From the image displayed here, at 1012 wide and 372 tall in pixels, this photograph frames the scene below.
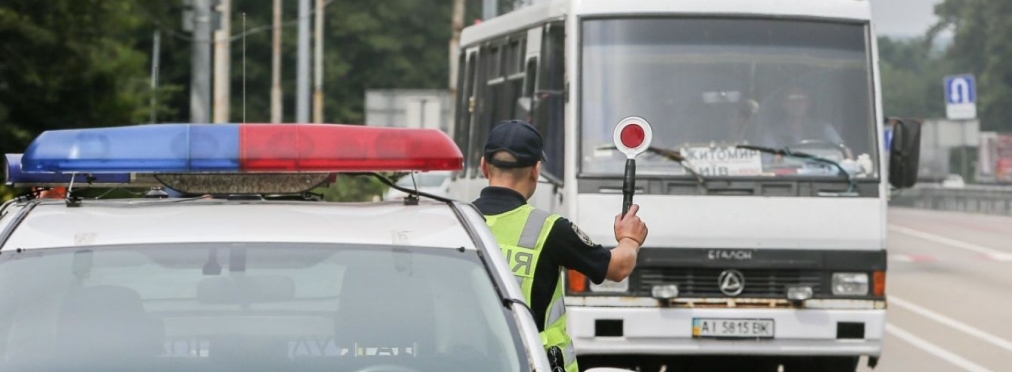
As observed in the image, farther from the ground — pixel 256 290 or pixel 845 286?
pixel 256 290

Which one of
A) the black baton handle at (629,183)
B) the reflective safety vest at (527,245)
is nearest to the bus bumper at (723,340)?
the black baton handle at (629,183)

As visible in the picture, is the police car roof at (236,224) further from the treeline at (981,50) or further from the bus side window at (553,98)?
the treeline at (981,50)

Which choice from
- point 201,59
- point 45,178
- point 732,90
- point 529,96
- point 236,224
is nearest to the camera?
point 236,224

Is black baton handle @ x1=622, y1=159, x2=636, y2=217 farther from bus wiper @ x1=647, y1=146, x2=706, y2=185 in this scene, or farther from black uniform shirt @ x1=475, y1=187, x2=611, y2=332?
bus wiper @ x1=647, y1=146, x2=706, y2=185

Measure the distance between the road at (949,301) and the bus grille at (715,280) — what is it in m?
2.84

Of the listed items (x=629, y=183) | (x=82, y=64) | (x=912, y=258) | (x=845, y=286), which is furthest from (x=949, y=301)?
(x=629, y=183)

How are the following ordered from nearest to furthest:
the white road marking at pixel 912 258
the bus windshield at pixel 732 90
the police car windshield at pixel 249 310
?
the police car windshield at pixel 249 310
the bus windshield at pixel 732 90
the white road marking at pixel 912 258

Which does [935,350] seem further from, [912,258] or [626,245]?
[912,258]

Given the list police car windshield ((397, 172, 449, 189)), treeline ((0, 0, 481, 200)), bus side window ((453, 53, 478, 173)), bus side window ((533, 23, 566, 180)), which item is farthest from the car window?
bus side window ((533, 23, 566, 180))

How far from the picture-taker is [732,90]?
38.7ft

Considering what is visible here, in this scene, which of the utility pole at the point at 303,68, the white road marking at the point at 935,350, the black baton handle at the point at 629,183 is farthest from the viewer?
the utility pole at the point at 303,68

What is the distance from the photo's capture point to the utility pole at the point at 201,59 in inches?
1038

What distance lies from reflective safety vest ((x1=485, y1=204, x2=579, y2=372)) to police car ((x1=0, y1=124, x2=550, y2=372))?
0.87 m

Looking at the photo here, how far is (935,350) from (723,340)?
510 centimetres
